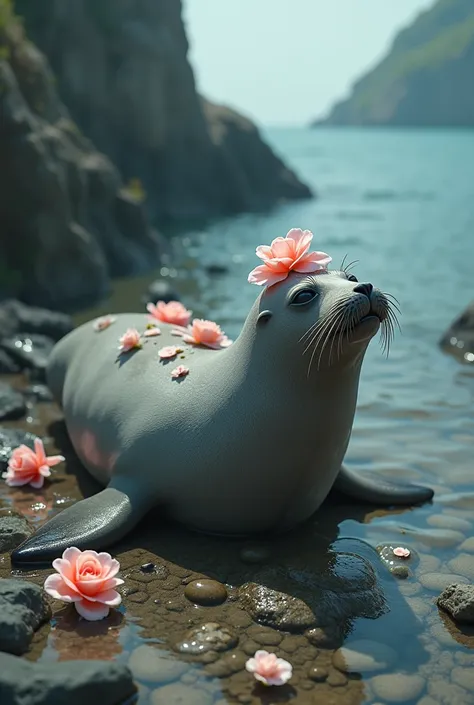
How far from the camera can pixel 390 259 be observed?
21516 millimetres

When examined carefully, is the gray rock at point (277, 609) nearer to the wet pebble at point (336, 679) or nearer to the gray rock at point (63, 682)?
the wet pebble at point (336, 679)

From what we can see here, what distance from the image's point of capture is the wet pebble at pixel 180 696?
3.84 metres

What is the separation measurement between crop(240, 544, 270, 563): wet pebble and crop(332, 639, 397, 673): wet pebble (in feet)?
2.83

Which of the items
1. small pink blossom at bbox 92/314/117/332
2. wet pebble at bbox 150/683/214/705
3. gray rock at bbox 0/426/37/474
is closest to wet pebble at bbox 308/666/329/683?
wet pebble at bbox 150/683/214/705

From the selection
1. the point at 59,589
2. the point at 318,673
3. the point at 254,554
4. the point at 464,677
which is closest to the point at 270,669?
the point at 318,673

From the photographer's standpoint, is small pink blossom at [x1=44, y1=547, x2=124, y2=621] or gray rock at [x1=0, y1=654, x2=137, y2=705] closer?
gray rock at [x1=0, y1=654, x2=137, y2=705]

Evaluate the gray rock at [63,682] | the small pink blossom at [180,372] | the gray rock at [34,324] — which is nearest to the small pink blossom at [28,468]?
the small pink blossom at [180,372]

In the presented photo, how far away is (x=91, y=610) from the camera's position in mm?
4375

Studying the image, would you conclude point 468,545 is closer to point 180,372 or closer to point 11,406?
point 180,372

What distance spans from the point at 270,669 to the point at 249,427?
1517mm

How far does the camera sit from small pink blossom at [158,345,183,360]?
19.3ft

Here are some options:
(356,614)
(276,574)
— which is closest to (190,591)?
(276,574)

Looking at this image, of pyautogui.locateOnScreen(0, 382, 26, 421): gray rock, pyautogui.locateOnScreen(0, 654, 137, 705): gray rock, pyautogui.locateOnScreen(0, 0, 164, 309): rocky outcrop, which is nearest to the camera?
pyautogui.locateOnScreen(0, 654, 137, 705): gray rock

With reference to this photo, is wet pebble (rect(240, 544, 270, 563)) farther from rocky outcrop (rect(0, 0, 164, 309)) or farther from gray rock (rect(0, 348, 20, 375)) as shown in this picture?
rocky outcrop (rect(0, 0, 164, 309))
